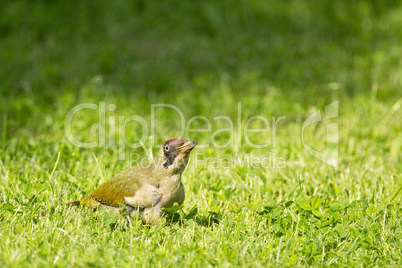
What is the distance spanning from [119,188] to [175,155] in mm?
473

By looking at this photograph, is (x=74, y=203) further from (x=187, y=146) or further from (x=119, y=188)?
(x=187, y=146)

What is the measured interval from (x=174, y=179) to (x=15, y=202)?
119 centimetres

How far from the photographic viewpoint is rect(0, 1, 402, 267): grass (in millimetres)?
3301

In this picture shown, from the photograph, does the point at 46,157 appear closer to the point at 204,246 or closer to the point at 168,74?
the point at 204,246

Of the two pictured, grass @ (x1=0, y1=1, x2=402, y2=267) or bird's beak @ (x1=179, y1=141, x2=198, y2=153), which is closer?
grass @ (x1=0, y1=1, x2=402, y2=267)

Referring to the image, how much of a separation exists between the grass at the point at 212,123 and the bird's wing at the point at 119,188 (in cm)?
15

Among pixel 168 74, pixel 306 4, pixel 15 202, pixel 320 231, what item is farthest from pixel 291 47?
pixel 15 202

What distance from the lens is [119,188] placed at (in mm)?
3633

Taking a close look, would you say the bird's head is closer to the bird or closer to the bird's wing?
the bird

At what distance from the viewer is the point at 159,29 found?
8.21 m

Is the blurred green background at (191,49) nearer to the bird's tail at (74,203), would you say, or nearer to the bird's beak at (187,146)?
the bird's tail at (74,203)

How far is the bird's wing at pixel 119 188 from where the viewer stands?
3594 mm

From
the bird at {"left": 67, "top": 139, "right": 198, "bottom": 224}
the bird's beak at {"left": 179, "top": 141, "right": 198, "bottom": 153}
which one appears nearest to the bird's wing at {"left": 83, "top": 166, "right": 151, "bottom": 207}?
the bird at {"left": 67, "top": 139, "right": 198, "bottom": 224}

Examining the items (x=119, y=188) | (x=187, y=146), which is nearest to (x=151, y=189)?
(x=119, y=188)
